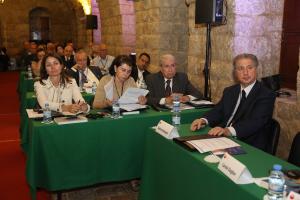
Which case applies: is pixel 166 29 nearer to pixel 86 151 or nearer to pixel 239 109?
pixel 239 109

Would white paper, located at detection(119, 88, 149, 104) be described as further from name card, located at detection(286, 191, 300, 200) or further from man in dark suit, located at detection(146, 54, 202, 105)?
name card, located at detection(286, 191, 300, 200)

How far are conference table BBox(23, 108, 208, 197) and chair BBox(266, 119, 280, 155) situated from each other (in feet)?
3.00

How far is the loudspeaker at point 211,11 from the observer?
384 centimetres

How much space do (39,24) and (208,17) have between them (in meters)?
14.3

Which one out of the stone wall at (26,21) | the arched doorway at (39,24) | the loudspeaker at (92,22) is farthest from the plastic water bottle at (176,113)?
the arched doorway at (39,24)

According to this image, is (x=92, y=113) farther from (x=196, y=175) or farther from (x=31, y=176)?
(x=196, y=175)

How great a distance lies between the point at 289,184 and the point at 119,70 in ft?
7.44

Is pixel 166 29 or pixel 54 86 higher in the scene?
pixel 166 29

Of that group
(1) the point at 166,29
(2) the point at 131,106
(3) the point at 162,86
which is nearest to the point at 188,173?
(2) the point at 131,106

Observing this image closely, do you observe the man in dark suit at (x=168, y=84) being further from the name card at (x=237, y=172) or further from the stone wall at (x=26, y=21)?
the stone wall at (x=26, y=21)

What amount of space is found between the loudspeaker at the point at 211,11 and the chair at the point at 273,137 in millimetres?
1570

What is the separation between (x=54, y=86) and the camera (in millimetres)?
3510

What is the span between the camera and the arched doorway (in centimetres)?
1653

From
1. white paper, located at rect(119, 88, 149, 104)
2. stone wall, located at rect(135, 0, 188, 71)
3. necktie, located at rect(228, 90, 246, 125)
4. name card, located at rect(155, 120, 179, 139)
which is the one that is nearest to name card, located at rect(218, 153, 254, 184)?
name card, located at rect(155, 120, 179, 139)
